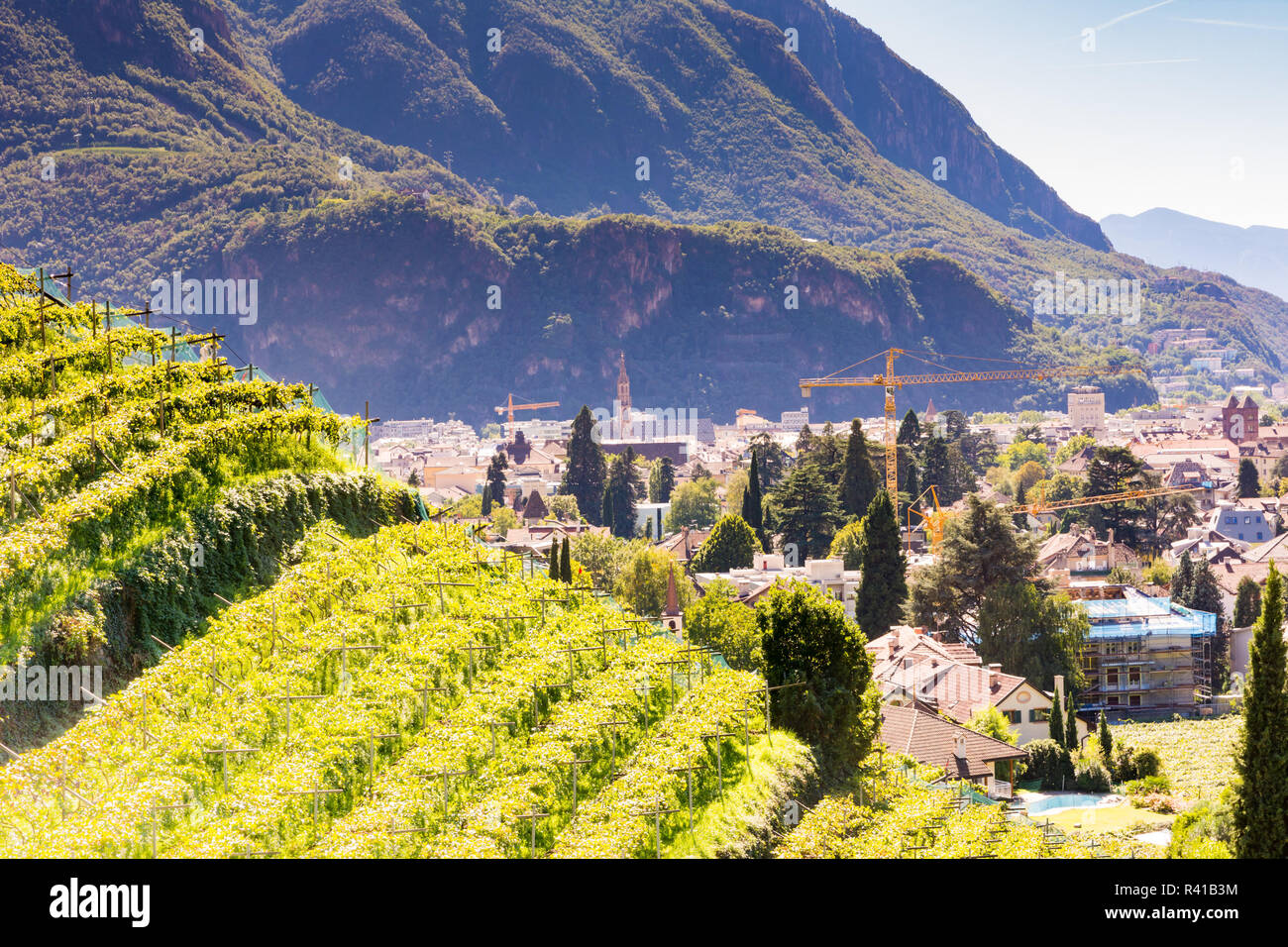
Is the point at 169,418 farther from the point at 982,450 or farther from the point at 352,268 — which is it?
the point at 352,268

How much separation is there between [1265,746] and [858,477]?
134ft

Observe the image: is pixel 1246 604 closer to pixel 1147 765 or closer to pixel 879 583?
pixel 879 583

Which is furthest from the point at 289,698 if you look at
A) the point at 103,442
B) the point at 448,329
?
the point at 448,329

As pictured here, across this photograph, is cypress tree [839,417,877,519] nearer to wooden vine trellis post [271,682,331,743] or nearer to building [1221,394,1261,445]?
wooden vine trellis post [271,682,331,743]

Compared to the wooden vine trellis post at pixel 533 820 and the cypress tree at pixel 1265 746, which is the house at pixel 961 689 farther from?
the wooden vine trellis post at pixel 533 820

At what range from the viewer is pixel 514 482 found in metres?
88.1

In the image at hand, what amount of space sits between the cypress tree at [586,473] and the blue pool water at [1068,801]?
42.8 m

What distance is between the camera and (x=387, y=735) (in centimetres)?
1128

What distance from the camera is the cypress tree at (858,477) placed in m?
54.7

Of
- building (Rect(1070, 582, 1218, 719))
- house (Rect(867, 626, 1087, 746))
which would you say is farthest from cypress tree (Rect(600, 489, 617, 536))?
house (Rect(867, 626, 1087, 746))

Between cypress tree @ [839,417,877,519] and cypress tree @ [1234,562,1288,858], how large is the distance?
39804 millimetres
